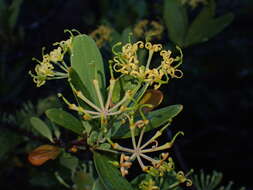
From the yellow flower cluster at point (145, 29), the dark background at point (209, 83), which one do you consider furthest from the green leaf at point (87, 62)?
the dark background at point (209, 83)

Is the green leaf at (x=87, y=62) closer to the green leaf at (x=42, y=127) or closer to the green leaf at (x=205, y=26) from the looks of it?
the green leaf at (x=42, y=127)

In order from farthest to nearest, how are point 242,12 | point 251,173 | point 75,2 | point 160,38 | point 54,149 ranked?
point 75,2
point 242,12
point 251,173
point 160,38
point 54,149

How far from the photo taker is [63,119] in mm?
931

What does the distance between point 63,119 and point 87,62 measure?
0.15 metres

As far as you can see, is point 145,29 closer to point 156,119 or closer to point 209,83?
point 156,119

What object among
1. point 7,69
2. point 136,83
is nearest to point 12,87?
point 7,69

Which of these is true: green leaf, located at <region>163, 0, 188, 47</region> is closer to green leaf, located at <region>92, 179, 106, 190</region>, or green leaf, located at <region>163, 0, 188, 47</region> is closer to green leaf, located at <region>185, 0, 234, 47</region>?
green leaf, located at <region>185, 0, 234, 47</region>

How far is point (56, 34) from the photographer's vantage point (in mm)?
2633

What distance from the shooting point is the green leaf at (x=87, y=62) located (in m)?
0.94

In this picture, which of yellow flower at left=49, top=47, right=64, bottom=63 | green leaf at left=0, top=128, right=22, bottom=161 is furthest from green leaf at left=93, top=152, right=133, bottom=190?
green leaf at left=0, top=128, right=22, bottom=161

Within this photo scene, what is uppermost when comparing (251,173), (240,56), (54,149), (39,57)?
(39,57)

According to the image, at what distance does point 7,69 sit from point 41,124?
977mm

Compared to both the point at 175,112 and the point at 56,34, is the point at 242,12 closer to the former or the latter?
the point at 56,34

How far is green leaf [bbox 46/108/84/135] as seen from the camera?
3.02ft
